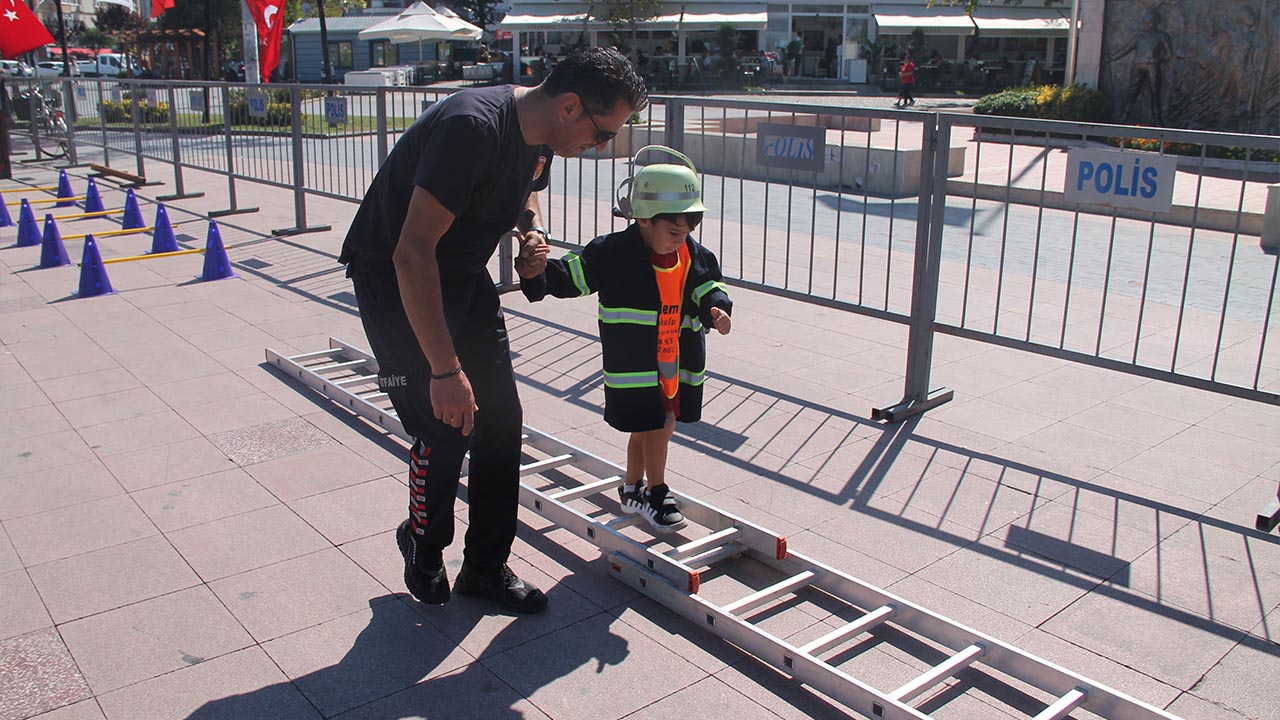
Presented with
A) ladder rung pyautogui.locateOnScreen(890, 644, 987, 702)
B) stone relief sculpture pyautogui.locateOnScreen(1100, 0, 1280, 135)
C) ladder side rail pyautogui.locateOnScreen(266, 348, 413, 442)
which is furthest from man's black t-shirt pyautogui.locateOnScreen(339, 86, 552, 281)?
stone relief sculpture pyautogui.locateOnScreen(1100, 0, 1280, 135)

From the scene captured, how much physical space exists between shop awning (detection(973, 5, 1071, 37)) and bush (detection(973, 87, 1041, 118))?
23.2 m

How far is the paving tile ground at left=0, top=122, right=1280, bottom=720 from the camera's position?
329 cm

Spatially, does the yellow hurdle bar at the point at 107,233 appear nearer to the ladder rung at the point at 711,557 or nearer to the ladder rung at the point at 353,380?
the ladder rung at the point at 353,380

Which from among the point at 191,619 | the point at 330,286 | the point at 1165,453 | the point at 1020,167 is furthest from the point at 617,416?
the point at 1020,167

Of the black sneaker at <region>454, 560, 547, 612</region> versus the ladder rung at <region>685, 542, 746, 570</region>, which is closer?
the black sneaker at <region>454, 560, 547, 612</region>

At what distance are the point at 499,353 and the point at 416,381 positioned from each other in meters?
0.31

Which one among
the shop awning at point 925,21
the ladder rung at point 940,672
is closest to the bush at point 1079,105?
the ladder rung at point 940,672

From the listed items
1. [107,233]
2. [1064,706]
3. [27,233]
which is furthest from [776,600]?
[27,233]

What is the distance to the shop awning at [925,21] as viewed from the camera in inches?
1796

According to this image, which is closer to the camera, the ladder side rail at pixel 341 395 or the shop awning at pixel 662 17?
the ladder side rail at pixel 341 395

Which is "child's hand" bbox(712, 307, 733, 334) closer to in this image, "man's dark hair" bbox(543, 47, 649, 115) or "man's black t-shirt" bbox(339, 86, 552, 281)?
"man's black t-shirt" bbox(339, 86, 552, 281)

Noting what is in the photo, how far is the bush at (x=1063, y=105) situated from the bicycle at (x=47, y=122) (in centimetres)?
1787

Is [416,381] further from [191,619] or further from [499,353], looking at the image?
[191,619]

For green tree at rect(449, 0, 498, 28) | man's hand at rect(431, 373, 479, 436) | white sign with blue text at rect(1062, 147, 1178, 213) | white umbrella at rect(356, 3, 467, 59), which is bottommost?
man's hand at rect(431, 373, 479, 436)
